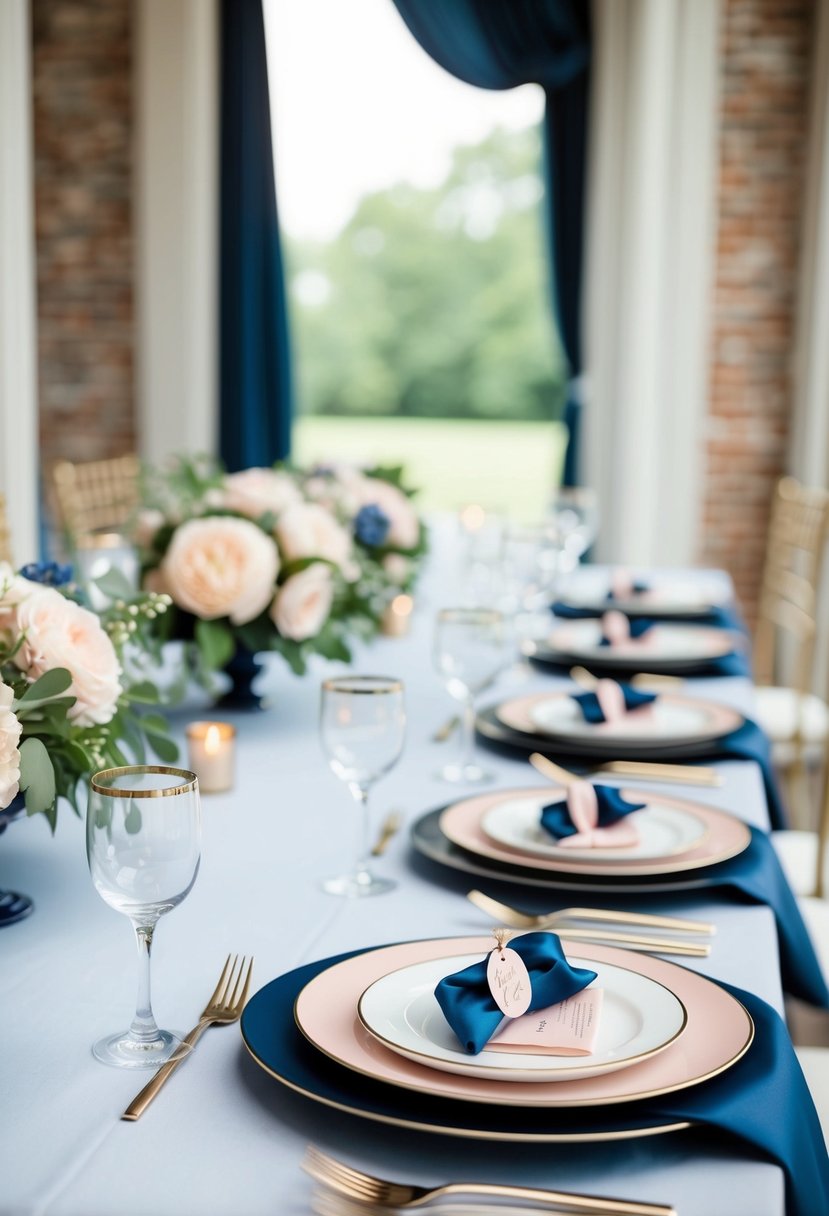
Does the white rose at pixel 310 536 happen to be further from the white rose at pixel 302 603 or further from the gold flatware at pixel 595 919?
the gold flatware at pixel 595 919

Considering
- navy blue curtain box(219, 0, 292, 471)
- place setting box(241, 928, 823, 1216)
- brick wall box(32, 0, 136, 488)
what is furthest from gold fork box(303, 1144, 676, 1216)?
brick wall box(32, 0, 136, 488)

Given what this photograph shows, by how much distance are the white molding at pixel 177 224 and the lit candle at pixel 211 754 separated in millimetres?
3551

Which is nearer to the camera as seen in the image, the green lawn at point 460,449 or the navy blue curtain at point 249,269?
the navy blue curtain at point 249,269

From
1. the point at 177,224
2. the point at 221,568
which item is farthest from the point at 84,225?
the point at 221,568

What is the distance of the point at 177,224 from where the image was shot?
477 cm

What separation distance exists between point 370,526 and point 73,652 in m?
1.16

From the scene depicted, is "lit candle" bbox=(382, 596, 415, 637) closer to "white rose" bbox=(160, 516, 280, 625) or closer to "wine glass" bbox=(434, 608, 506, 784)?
"white rose" bbox=(160, 516, 280, 625)

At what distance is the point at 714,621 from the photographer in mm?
2514

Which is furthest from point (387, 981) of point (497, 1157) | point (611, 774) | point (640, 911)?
point (611, 774)

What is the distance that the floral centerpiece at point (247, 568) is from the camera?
64.1 inches

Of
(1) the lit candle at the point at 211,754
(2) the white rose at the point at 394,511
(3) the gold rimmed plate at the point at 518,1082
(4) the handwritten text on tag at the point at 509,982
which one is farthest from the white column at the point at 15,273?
(4) the handwritten text on tag at the point at 509,982

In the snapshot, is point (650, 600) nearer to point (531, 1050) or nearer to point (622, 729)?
point (622, 729)

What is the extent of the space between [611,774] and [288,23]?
7.39 meters

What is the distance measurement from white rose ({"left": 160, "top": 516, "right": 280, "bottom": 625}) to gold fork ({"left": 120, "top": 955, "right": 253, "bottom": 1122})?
700 millimetres
